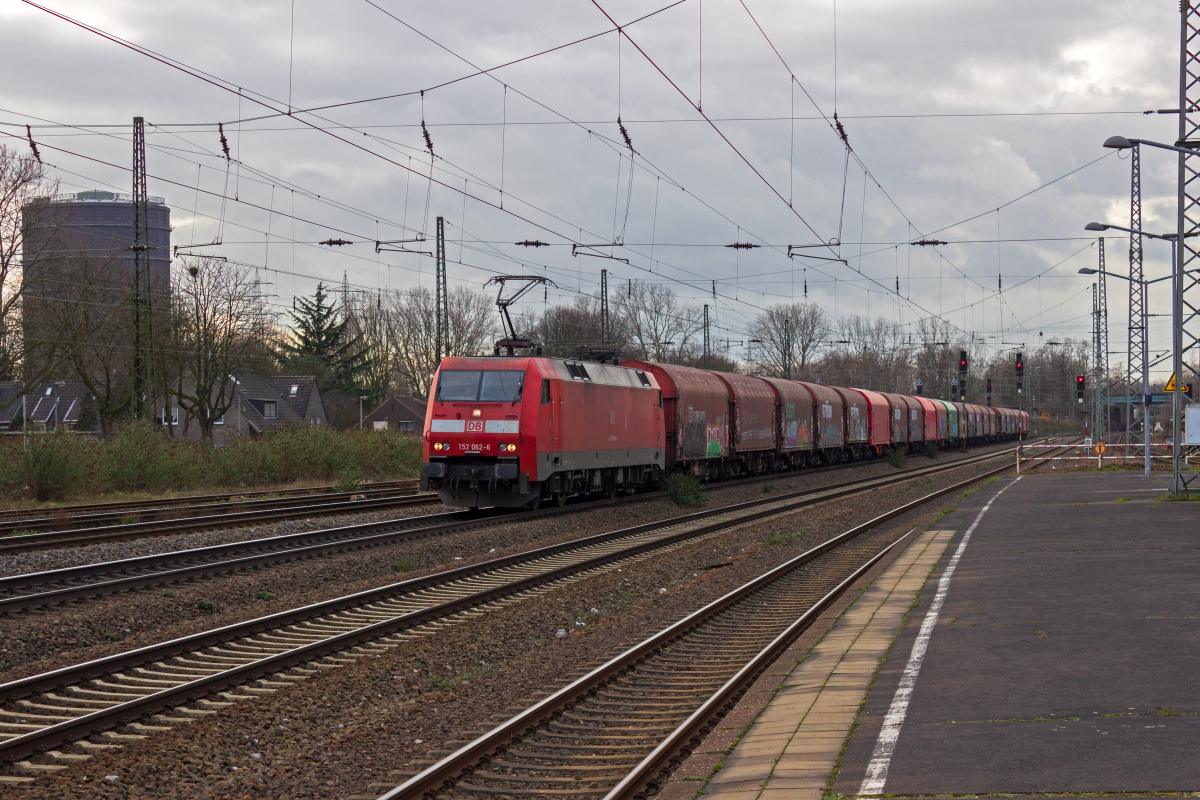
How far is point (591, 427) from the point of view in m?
27.0

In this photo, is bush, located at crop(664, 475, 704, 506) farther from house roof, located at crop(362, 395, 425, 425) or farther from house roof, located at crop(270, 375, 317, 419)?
house roof, located at crop(270, 375, 317, 419)

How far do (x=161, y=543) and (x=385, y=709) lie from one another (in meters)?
11.3

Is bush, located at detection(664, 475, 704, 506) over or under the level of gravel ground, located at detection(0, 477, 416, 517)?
over

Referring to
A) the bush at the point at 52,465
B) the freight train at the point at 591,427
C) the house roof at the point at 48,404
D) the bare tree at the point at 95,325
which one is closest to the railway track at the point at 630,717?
the freight train at the point at 591,427

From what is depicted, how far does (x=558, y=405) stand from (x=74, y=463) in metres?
12.7

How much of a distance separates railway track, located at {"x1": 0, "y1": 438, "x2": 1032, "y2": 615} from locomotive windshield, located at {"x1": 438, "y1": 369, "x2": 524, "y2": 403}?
2424 mm

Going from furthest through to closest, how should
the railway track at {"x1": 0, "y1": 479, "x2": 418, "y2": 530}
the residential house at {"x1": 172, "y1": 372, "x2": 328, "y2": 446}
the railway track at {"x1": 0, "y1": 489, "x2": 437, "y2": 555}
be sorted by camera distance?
1. the residential house at {"x1": 172, "y1": 372, "x2": 328, "y2": 446}
2. the railway track at {"x1": 0, "y1": 479, "x2": 418, "y2": 530}
3. the railway track at {"x1": 0, "y1": 489, "x2": 437, "y2": 555}

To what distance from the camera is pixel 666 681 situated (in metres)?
10.4

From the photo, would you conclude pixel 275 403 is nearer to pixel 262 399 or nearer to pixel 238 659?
pixel 262 399

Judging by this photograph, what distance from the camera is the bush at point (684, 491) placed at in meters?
30.0

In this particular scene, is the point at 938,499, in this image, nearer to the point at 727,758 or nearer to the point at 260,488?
the point at 260,488

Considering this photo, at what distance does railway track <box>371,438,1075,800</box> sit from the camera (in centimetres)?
720

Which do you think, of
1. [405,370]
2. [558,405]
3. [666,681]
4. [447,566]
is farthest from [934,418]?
[666,681]

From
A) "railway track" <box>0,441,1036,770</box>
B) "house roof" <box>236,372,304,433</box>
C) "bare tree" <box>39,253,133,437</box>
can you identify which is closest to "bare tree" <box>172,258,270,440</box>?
"bare tree" <box>39,253,133,437</box>
